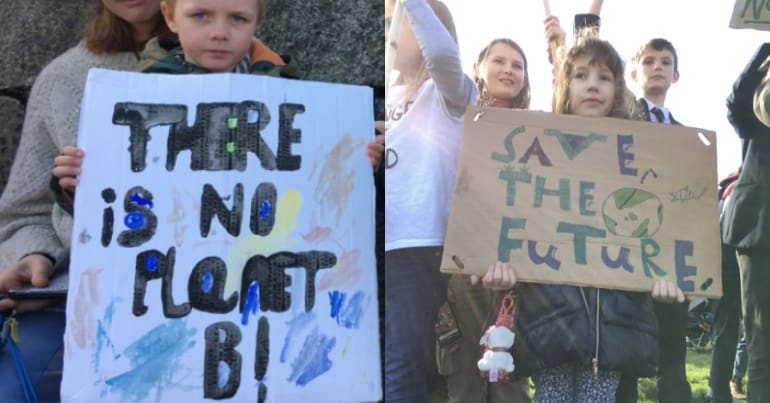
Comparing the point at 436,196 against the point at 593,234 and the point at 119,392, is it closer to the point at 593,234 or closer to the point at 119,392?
the point at 593,234

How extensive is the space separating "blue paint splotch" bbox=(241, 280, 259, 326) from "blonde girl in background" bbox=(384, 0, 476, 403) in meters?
0.28

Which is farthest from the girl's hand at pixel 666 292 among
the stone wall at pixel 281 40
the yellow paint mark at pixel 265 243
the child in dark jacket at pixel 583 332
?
the stone wall at pixel 281 40

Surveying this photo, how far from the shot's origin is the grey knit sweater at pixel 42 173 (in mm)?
2762

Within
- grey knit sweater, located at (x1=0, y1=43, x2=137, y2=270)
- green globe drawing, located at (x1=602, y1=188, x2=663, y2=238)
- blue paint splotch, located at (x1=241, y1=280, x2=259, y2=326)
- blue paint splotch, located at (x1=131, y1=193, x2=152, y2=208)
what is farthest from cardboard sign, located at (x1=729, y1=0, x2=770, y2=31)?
grey knit sweater, located at (x1=0, y1=43, x2=137, y2=270)

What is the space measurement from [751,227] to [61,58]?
1879 millimetres

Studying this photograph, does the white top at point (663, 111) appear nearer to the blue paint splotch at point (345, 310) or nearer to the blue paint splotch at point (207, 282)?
the blue paint splotch at point (345, 310)

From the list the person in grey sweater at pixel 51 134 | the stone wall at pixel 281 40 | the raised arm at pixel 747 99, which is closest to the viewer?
the raised arm at pixel 747 99

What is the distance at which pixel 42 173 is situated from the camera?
2.84m

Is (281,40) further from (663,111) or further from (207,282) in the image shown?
(663,111)

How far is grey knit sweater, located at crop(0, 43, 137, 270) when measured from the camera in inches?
109

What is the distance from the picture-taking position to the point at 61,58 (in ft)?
9.84

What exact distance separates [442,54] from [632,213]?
513mm

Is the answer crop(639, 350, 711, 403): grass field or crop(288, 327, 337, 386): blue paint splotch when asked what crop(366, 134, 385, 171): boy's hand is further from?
crop(639, 350, 711, 403): grass field

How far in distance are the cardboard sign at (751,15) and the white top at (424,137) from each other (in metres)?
0.60
